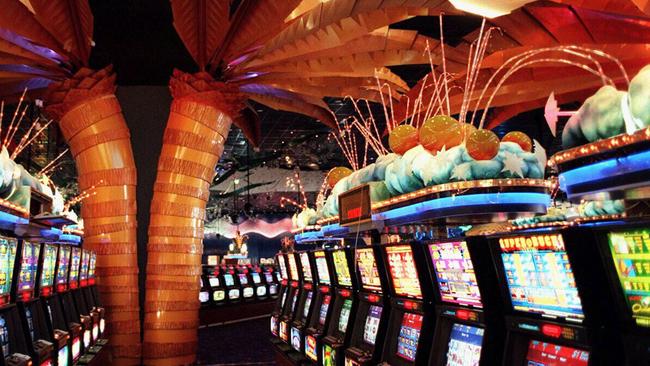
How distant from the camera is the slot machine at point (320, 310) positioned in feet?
20.2

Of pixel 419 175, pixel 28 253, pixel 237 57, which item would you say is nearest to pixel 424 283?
pixel 419 175

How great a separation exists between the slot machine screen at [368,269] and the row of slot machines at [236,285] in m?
9.44

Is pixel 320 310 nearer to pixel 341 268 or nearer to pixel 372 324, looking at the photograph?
pixel 341 268

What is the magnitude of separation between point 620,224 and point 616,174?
0.19 m

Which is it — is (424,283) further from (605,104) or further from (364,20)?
(364,20)

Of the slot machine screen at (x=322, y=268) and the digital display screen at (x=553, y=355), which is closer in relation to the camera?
the digital display screen at (x=553, y=355)

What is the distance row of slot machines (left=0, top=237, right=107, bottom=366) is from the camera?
4043 millimetres

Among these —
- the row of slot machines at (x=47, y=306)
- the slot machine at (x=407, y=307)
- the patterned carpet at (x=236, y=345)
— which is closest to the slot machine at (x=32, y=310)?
the row of slot machines at (x=47, y=306)

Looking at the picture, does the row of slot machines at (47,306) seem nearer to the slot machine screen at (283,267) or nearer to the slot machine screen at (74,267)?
the slot machine screen at (74,267)

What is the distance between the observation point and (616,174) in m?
2.31

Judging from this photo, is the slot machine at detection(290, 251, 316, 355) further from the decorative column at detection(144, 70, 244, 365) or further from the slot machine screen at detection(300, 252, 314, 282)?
the decorative column at detection(144, 70, 244, 365)

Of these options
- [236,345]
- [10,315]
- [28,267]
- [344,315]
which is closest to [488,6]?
[344,315]

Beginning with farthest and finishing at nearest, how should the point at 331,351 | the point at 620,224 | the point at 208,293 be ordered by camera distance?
the point at 208,293 < the point at 331,351 < the point at 620,224

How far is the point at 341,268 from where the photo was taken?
597cm
